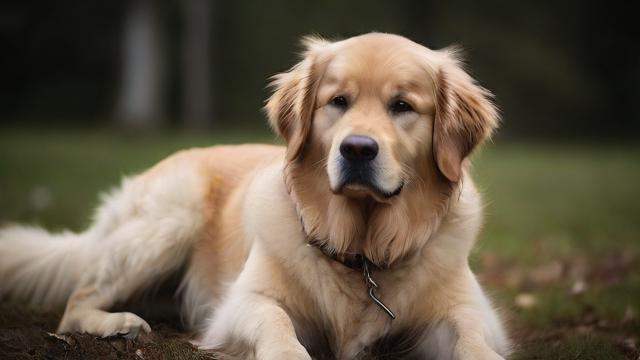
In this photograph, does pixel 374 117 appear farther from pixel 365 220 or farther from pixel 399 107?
pixel 365 220

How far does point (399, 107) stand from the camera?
12.0ft

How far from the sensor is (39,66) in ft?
77.2

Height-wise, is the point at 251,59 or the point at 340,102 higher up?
the point at 340,102

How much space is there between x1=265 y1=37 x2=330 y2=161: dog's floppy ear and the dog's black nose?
46 centimetres

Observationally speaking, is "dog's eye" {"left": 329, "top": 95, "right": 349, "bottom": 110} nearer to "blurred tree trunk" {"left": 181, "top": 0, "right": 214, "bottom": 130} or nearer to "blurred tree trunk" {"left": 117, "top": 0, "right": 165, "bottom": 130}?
"blurred tree trunk" {"left": 181, "top": 0, "right": 214, "bottom": 130}

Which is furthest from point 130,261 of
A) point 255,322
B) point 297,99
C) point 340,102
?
point 340,102

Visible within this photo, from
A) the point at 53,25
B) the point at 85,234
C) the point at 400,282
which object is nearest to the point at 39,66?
the point at 53,25

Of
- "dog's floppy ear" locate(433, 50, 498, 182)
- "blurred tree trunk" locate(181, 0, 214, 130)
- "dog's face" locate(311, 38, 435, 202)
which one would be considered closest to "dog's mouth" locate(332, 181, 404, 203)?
"dog's face" locate(311, 38, 435, 202)

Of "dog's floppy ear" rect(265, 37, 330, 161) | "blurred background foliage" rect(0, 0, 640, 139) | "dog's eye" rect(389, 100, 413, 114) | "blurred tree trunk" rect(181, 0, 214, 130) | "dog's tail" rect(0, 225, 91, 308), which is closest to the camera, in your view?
"dog's eye" rect(389, 100, 413, 114)

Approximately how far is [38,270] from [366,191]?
2.24m

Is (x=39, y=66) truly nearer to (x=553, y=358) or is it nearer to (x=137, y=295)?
(x=137, y=295)

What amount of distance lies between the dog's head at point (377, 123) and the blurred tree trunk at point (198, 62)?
17.6 meters

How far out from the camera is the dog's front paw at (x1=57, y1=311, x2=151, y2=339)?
12.9 feet

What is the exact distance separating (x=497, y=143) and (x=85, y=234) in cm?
1759
